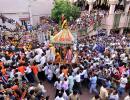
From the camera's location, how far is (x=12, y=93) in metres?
11.7

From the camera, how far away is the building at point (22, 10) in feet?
85.7

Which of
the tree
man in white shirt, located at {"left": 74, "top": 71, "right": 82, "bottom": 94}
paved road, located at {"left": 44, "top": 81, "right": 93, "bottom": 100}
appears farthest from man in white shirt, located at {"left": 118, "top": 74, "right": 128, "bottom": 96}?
the tree

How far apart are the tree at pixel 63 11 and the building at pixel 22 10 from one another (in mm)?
2190

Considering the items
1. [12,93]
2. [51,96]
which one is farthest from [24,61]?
[12,93]

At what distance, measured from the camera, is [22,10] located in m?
26.4

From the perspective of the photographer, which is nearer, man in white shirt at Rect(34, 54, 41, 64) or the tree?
man in white shirt at Rect(34, 54, 41, 64)

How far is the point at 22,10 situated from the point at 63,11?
3.88m

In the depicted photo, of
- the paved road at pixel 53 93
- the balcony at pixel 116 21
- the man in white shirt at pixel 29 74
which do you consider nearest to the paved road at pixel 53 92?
the paved road at pixel 53 93

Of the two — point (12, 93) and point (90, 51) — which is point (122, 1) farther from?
point (12, 93)

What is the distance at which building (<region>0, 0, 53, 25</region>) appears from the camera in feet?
85.7

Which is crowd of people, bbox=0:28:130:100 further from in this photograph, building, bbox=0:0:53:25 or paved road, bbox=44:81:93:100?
building, bbox=0:0:53:25

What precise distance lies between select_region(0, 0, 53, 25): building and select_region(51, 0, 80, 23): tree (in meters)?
2.19

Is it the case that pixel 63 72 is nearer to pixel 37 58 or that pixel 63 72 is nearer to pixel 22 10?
pixel 37 58

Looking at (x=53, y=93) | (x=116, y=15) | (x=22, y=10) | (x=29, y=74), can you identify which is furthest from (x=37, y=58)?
(x=22, y=10)
